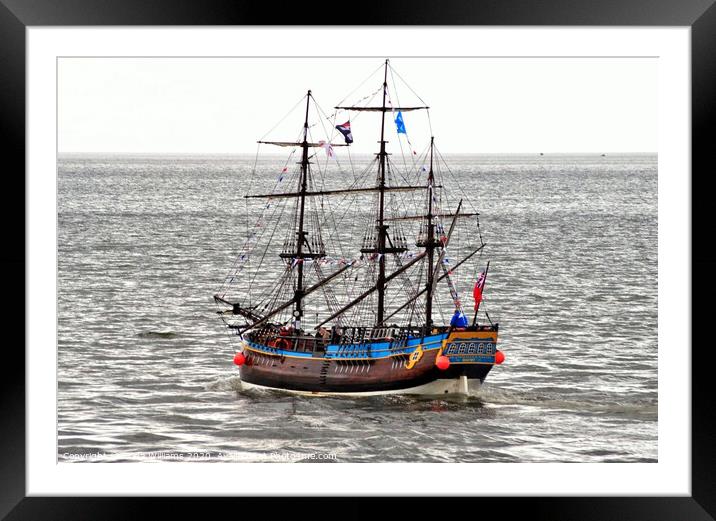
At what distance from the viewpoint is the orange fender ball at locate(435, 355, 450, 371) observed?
4203cm

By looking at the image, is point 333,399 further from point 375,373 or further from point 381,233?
point 381,233

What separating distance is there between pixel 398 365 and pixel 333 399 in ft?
7.60

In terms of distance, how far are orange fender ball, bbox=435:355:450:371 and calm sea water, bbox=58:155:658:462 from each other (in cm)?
122

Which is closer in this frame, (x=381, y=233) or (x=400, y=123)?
(x=400, y=123)

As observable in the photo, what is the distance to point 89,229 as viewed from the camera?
65.3 m

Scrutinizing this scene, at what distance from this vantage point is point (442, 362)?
138ft

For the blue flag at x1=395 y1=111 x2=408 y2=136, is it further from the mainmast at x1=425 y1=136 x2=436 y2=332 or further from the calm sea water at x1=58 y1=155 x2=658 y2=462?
the calm sea water at x1=58 y1=155 x2=658 y2=462

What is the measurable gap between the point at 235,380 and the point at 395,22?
18765 millimetres

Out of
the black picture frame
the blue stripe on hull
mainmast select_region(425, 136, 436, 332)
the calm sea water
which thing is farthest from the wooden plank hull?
the black picture frame

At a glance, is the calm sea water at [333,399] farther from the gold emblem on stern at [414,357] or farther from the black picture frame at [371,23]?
the black picture frame at [371,23]

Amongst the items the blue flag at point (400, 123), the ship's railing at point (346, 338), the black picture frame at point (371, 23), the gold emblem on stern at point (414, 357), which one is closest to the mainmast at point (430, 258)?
the ship's railing at point (346, 338)

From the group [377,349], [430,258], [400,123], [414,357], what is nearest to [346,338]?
[377,349]
